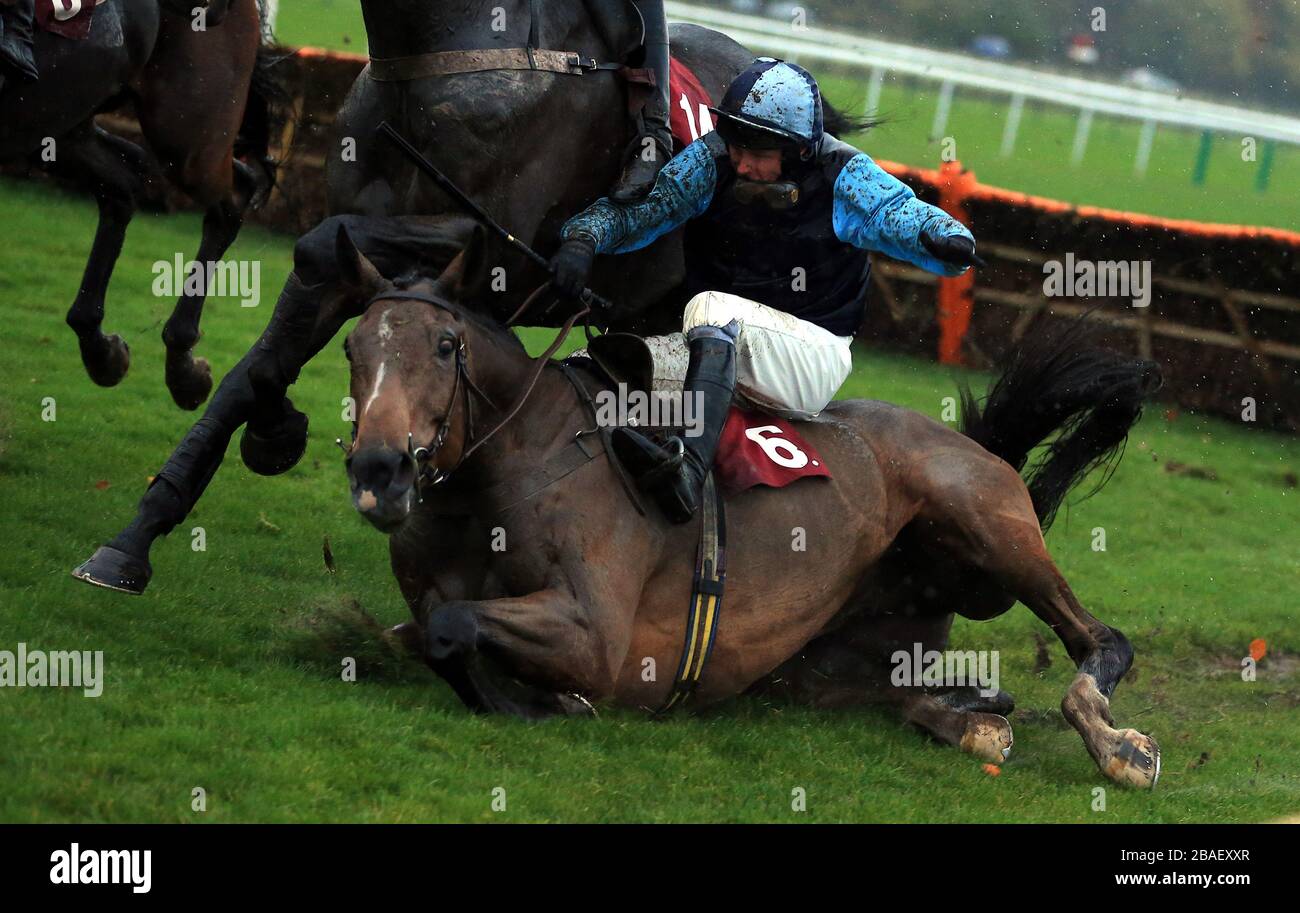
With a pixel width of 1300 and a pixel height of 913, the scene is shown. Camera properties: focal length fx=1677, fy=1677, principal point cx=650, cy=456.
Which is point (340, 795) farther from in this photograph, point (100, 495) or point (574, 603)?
point (100, 495)

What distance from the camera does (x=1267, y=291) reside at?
13547 mm

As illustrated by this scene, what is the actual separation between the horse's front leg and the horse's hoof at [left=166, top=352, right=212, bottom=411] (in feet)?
12.2

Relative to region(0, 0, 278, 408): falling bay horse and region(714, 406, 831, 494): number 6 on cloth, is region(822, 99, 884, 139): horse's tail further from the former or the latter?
region(0, 0, 278, 408): falling bay horse

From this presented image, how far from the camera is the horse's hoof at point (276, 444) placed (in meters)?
6.20

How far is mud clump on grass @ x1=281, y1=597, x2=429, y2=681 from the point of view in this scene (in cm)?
572

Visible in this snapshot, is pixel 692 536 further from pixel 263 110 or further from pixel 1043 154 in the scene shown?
pixel 1043 154

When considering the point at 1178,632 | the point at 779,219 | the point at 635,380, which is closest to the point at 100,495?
the point at 635,380

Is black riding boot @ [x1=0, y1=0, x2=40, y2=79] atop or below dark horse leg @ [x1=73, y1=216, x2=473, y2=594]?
atop

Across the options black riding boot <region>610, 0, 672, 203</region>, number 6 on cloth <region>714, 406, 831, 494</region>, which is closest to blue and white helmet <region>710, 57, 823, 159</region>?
black riding boot <region>610, 0, 672, 203</region>

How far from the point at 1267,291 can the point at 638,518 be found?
9.67 m

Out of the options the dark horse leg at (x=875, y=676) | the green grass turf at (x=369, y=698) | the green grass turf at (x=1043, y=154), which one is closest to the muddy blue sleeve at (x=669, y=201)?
the green grass turf at (x=369, y=698)

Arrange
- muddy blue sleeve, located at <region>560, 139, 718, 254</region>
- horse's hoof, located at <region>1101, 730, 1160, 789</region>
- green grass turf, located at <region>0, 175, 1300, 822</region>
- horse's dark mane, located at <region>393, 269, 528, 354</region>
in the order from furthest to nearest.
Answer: muddy blue sleeve, located at <region>560, 139, 718, 254</region> < horse's hoof, located at <region>1101, 730, 1160, 789</region> < horse's dark mane, located at <region>393, 269, 528, 354</region> < green grass turf, located at <region>0, 175, 1300, 822</region>

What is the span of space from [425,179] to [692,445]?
50.0 inches

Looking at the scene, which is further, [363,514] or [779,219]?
A: [779,219]
